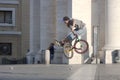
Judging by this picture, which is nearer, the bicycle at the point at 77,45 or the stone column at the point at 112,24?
the bicycle at the point at 77,45

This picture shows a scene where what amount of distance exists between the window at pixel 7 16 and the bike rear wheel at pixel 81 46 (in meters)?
38.0

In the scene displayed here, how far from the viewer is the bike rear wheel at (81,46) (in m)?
29.3

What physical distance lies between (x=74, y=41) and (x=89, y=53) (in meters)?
7.86

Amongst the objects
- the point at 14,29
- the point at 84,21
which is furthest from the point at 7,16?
the point at 84,21

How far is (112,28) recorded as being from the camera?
35625mm

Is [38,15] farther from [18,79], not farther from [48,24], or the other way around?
[18,79]

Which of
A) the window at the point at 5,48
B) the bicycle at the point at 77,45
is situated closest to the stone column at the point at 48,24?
the bicycle at the point at 77,45

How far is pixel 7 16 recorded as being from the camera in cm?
6875

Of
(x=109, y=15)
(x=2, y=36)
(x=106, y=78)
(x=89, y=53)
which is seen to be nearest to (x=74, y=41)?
(x=109, y=15)

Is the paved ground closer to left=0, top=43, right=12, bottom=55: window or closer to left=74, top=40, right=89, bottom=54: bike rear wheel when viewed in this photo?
left=74, top=40, right=89, bottom=54: bike rear wheel

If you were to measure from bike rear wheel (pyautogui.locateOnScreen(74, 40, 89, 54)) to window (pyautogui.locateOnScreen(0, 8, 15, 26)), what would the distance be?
3795cm

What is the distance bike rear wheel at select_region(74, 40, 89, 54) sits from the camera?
2926cm

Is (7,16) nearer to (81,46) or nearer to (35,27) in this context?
(35,27)

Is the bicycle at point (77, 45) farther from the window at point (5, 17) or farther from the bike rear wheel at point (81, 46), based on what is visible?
the window at point (5, 17)
